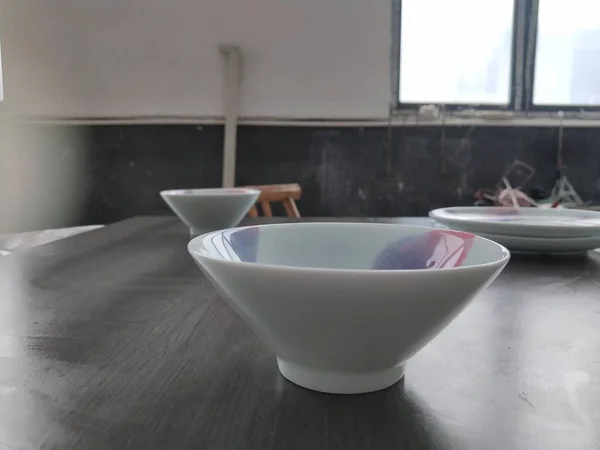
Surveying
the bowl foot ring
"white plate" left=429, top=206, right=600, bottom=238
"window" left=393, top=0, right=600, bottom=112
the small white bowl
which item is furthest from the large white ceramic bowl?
"window" left=393, top=0, right=600, bottom=112

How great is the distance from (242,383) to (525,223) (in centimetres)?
49

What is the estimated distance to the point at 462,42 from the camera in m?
2.37

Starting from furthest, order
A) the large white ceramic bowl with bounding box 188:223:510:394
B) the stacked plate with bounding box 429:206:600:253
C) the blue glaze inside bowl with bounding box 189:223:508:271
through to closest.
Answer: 1. the stacked plate with bounding box 429:206:600:253
2. the blue glaze inside bowl with bounding box 189:223:508:271
3. the large white ceramic bowl with bounding box 188:223:510:394

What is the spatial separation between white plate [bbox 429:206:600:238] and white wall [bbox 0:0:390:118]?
4.65 ft

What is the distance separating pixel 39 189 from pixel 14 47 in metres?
0.60

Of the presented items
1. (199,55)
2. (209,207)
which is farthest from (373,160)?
(209,207)

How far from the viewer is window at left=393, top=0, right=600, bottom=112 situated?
90.8 inches

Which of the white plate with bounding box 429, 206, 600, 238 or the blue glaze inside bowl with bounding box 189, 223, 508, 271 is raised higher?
the blue glaze inside bowl with bounding box 189, 223, 508, 271

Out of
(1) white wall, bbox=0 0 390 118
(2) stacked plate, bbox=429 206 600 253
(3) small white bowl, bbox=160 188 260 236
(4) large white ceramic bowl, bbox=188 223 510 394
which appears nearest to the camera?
(4) large white ceramic bowl, bbox=188 223 510 394

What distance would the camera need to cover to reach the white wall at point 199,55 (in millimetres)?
2236

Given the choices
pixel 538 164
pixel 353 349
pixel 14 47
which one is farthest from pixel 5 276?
pixel 538 164

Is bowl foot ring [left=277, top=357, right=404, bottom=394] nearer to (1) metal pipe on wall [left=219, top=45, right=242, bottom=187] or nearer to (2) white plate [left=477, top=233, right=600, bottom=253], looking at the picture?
(2) white plate [left=477, top=233, right=600, bottom=253]

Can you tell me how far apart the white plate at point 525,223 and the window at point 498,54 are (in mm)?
1475

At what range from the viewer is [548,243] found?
0.66 meters
